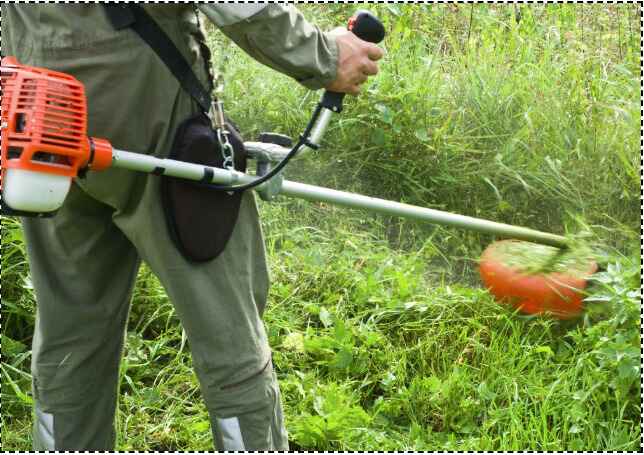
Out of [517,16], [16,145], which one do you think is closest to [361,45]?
[16,145]

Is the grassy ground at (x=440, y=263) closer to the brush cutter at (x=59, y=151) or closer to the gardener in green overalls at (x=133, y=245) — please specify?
the gardener in green overalls at (x=133, y=245)

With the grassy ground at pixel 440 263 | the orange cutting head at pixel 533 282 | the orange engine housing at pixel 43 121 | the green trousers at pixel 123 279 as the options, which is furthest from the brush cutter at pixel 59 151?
the orange cutting head at pixel 533 282

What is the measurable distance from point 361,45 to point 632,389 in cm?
147

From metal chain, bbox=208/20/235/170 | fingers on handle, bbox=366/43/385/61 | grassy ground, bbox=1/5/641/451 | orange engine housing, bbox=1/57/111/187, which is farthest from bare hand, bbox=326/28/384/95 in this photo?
grassy ground, bbox=1/5/641/451

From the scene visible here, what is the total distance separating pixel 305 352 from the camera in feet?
11.4

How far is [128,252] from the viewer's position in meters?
2.60

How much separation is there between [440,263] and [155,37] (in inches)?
85.4

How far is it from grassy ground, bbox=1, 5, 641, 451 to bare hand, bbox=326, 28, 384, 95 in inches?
47.3

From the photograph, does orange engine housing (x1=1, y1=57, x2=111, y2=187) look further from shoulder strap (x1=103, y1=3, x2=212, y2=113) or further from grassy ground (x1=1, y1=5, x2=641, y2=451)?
grassy ground (x1=1, y1=5, x2=641, y2=451)

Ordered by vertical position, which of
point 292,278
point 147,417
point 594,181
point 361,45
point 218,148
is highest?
point 361,45

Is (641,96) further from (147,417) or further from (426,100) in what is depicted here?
(147,417)

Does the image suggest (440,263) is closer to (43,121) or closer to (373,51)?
(373,51)

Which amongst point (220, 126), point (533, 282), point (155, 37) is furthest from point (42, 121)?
point (533, 282)

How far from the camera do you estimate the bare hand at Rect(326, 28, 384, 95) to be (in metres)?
2.33
